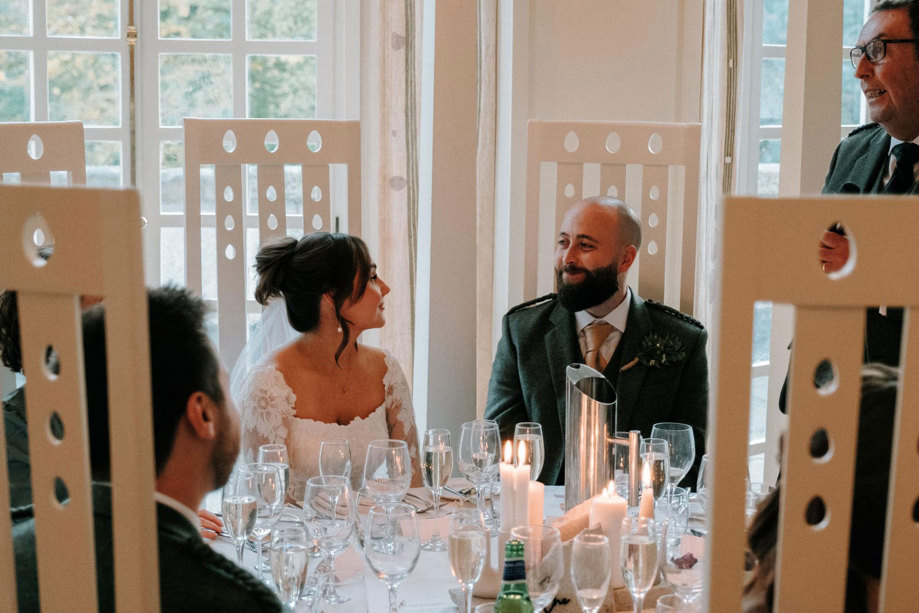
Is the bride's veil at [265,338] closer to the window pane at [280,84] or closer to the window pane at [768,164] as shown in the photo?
the window pane at [280,84]

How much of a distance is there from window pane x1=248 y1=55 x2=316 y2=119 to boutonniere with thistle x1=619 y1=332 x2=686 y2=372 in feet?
5.54

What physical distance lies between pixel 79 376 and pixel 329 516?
2.00ft

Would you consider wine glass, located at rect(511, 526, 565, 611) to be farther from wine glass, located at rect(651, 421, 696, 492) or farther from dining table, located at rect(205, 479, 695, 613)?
wine glass, located at rect(651, 421, 696, 492)

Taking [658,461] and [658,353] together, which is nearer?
[658,461]

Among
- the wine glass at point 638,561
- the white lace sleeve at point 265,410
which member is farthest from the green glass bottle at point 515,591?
the white lace sleeve at point 265,410

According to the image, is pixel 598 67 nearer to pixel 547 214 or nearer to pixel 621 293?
pixel 547 214

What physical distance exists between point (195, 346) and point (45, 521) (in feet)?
0.89

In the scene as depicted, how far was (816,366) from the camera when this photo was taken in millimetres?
916

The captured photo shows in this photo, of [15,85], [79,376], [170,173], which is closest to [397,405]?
[170,173]

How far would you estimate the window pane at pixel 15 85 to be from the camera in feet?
11.2

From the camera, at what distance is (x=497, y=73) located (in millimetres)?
3506

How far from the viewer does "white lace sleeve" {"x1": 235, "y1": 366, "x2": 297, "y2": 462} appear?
2359mm

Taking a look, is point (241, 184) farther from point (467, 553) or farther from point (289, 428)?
point (467, 553)

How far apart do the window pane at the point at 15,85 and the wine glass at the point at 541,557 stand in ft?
9.36
